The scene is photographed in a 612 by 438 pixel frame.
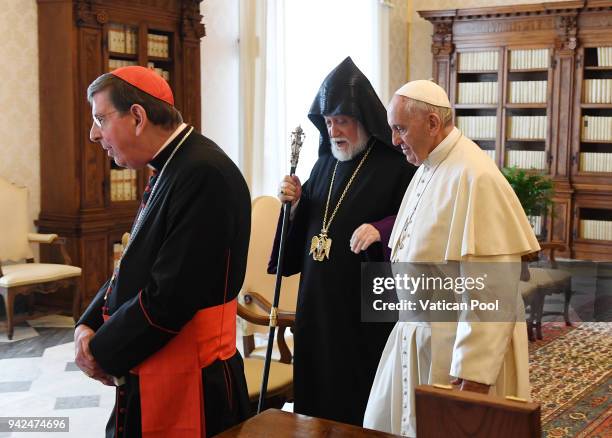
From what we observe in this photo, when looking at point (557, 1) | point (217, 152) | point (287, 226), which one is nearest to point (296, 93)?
Result: point (557, 1)

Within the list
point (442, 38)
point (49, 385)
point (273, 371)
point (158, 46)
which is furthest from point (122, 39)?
point (442, 38)

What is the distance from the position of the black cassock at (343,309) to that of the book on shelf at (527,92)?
7.23m

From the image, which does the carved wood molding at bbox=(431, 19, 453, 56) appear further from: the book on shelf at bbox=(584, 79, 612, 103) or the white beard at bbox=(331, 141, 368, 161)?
the white beard at bbox=(331, 141, 368, 161)

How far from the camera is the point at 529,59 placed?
9789mm

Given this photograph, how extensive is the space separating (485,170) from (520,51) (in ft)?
26.7

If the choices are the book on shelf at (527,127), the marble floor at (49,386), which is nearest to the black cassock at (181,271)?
the marble floor at (49,386)

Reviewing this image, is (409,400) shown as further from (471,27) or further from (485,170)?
(471,27)

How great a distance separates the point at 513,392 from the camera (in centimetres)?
225

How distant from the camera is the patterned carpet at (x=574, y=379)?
432 centimetres

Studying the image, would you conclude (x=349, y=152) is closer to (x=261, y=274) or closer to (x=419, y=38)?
(x=261, y=274)

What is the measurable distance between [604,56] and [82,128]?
6.12m

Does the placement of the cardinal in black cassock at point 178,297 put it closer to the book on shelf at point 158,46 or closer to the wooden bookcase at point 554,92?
the book on shelf at point 158,46

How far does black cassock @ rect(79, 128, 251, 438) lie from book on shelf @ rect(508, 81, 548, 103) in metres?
8.20

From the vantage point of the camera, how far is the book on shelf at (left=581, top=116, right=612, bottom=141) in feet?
31.2
